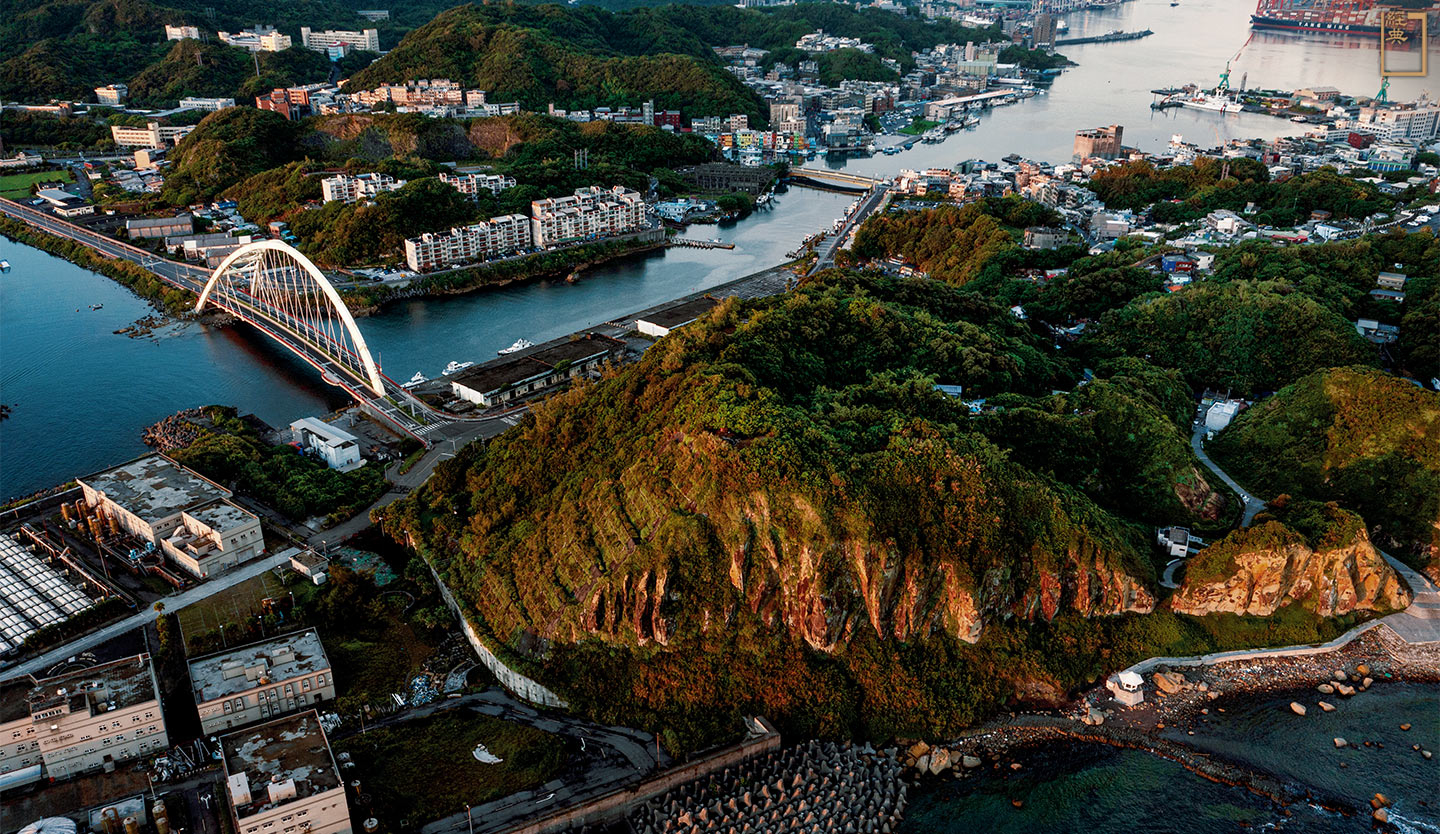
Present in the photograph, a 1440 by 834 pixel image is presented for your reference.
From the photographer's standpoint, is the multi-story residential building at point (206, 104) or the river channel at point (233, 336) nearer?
the river channel at point (233, 336)

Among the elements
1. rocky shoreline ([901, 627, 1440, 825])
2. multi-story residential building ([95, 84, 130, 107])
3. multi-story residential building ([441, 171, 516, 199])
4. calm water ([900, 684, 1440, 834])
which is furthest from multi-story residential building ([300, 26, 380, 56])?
calm water ([900, 684, 1440, 834])

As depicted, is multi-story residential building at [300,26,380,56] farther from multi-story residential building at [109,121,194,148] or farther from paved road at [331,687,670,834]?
paved road at [331,687,670,834]

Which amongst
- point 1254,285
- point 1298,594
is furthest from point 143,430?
point 1254,285

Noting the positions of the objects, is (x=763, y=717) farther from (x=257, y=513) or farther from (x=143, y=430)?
(x=143, y=430)

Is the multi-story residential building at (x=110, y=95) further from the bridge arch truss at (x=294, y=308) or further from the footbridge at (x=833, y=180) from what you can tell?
the footbridge at (x=833, y=180)

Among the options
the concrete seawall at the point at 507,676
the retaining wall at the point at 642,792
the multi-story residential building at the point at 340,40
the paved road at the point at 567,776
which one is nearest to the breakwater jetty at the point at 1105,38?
the multi-story residential building at the point at 340,40
